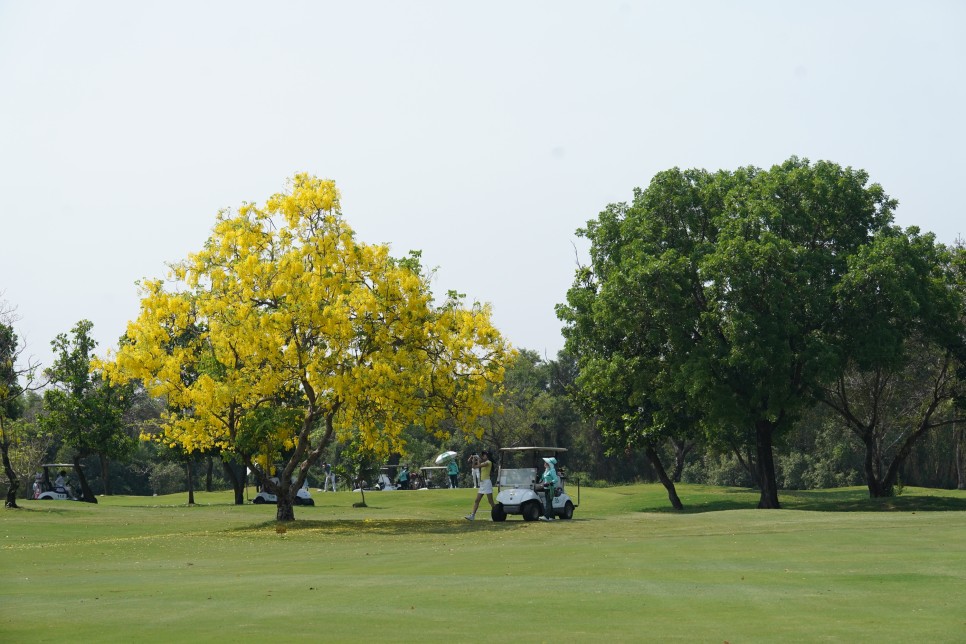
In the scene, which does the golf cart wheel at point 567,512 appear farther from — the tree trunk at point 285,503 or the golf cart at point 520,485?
the tree trunk at point 285,503

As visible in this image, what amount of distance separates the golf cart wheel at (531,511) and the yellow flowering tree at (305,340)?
339 cm

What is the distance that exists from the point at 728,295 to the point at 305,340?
17.6 meters

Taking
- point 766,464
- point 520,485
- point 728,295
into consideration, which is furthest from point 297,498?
point 728,295

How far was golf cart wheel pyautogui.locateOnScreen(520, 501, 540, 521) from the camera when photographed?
A: 34625 mm

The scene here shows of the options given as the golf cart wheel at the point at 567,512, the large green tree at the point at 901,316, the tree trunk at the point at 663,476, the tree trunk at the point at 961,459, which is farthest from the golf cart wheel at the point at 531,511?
the tree trunk at the point at 961,459

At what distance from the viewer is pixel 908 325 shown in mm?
44062

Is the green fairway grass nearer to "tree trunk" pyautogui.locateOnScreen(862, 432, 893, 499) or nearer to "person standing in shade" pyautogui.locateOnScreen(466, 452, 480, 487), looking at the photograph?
"person standing in shade" pyautogui.locateOnScreen(466, 452, 480, 487)

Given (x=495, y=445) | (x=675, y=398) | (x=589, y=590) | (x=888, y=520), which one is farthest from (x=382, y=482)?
(x=589, y=590)

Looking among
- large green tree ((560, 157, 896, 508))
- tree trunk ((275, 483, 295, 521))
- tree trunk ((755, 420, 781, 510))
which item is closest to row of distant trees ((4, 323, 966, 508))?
tree trunk ((755, 420, 781, 510))

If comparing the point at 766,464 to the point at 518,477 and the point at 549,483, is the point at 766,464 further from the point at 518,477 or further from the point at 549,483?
the point at 518,477

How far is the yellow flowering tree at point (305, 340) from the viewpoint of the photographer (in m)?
33.3

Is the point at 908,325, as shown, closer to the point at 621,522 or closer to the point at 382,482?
the point at 621,522

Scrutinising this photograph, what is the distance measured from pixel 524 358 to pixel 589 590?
292ft

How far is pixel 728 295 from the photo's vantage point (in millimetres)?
42969
